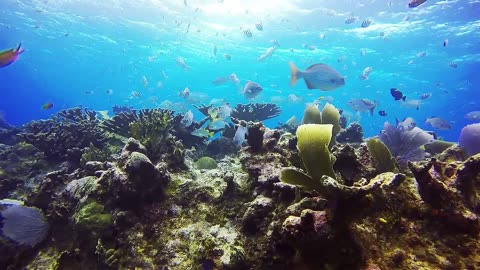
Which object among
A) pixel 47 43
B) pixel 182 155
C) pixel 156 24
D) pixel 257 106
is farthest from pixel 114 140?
pixel 47 43

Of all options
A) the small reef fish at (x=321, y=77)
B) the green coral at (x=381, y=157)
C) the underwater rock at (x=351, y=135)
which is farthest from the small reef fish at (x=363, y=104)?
the green coral at (x=381, y=157)

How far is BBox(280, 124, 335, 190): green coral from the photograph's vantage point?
216 centimetres

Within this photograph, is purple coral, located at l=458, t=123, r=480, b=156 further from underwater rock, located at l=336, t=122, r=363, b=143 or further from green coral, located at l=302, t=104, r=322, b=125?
underwater rock, located at l=336, t=122, r=363, b=143

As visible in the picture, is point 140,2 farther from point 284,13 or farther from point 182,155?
point 182,155

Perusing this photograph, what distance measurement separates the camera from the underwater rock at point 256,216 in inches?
107

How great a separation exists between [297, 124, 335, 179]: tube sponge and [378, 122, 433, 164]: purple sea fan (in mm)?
2492

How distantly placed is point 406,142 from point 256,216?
2959mm

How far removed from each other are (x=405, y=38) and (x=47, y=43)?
149 feet

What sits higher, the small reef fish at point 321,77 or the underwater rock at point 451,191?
the underwater rock at point 451,191

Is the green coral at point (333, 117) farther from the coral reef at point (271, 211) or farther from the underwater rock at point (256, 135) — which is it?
the underwater rock at point (256, 135)

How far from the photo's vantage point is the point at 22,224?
3.53 metres

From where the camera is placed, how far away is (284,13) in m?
23.2

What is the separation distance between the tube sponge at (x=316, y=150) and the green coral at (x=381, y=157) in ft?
2.94

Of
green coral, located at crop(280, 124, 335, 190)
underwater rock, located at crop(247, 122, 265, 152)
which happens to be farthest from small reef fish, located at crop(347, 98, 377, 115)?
green coral, located at crop(280, 124, 335, 190)
